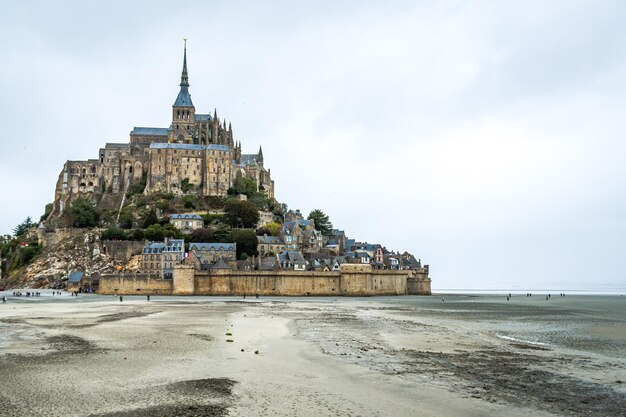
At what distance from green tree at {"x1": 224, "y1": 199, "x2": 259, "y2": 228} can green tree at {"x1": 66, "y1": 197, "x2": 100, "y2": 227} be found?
19.7 meters

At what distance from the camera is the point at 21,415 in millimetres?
11531

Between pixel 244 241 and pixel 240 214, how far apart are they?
27.4 ft

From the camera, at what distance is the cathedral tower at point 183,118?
9788cm

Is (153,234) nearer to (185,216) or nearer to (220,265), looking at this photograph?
(185,216)

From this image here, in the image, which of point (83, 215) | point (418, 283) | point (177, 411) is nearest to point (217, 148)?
point (83, 215)

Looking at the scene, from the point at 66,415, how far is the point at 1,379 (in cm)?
437

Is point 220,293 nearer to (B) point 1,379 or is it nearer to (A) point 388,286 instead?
(A) point 388,286

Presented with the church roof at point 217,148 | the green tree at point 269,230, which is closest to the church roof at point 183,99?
the church roof at point 217,148

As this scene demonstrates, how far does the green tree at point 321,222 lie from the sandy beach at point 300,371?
66.3 meters

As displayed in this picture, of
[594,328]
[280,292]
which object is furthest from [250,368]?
[280,292]

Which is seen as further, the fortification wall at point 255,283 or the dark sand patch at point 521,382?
the fortification wall at point 255,283

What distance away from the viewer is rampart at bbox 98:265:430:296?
67000 millimetres

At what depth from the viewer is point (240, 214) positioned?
273 ft

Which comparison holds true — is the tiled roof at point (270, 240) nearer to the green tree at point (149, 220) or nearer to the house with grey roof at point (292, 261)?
the house with grey roof at point (292, 261)
